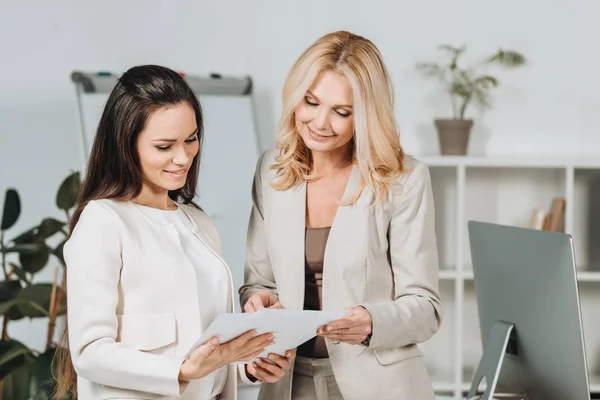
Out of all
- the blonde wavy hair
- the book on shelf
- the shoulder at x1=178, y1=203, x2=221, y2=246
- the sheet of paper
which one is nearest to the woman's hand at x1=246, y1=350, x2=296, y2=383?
the sheet of paper

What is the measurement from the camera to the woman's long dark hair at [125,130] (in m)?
1.55

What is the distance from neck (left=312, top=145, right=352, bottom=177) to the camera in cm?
201

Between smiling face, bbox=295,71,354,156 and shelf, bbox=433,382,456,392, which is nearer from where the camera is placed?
smiling face, bbox=295,71,354,156

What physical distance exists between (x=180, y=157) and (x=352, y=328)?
20.2 inches

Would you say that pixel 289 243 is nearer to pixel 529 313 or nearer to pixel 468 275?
pixel 529 313

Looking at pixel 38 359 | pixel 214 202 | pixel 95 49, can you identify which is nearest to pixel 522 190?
pixel 214 202

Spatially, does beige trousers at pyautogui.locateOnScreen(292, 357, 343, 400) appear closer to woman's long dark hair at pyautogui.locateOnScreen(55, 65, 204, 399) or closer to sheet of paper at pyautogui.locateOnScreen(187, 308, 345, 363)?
sheet of paper at pyautogui.locateOnScreen(187, 308, 345, 363)

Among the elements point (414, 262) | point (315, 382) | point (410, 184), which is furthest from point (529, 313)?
point (315, 382)

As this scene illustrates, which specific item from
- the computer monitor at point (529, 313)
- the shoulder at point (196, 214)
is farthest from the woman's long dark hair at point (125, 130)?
the computer monitor at point (529, 313)

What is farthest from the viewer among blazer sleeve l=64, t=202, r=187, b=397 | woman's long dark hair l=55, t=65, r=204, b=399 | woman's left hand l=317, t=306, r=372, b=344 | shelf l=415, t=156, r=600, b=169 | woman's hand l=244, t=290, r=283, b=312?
shelf l=415, t=156, r=600, b=169

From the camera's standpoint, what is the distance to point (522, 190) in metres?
4.19

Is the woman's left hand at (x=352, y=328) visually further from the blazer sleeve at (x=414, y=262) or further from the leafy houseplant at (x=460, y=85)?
the leafy houseplant at (x=460, y=85)

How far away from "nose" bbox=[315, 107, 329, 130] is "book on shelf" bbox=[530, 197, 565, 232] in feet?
7.78

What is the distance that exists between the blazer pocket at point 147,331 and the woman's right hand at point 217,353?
0.21 ft
